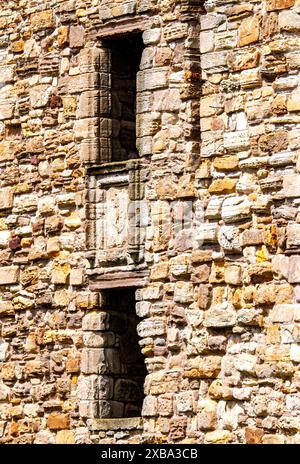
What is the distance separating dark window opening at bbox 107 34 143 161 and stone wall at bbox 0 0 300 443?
0.09 meters

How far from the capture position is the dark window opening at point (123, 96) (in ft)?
61.1

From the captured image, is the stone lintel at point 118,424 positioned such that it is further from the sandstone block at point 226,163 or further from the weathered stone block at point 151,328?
the sandstone block at point 226,163

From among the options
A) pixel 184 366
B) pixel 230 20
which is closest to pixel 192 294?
pixel 184 366

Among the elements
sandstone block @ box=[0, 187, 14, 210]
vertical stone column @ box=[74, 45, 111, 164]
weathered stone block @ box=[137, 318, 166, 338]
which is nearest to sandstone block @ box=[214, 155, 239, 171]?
weathered stone block @ box=[137, 318, 166, 338]

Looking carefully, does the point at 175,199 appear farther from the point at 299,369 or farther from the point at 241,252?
the point at 299,369

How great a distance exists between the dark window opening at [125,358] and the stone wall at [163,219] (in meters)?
0.14

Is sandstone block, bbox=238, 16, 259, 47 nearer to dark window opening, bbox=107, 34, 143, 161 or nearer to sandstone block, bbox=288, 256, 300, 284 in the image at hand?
dark window opening, bbox=107, 34, 143, 161

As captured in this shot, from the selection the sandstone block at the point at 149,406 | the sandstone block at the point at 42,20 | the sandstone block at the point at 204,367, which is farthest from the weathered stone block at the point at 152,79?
the sandstone block at the point at 149,406

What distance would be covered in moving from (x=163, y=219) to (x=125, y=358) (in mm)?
1351

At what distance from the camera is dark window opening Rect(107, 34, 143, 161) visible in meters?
18.6

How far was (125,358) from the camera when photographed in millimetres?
18516

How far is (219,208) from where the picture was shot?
1730 cm

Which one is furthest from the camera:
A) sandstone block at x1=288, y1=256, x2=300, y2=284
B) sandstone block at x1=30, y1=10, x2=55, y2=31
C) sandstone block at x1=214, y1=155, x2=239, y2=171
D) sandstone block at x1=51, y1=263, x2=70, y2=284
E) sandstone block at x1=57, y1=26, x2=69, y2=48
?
sandstone block at x1=30, y1=10, x2=55, y2=31

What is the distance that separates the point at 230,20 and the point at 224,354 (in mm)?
2588
